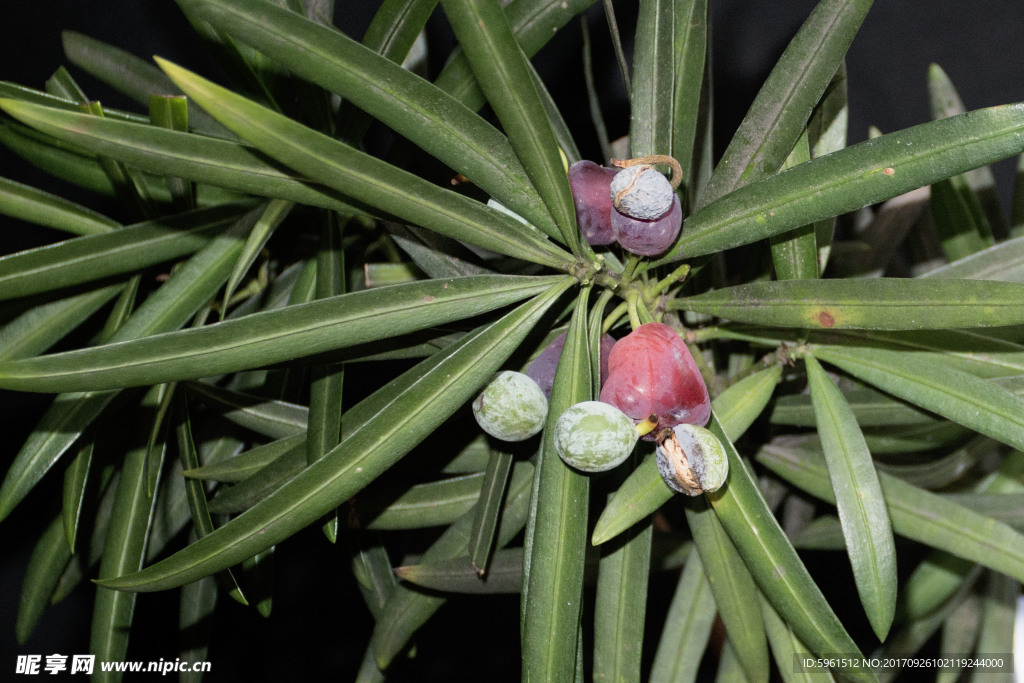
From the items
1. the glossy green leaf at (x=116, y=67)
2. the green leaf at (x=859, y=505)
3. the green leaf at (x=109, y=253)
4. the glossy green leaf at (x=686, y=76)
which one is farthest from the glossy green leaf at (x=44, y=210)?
the green leaf at (x=859, y=505)

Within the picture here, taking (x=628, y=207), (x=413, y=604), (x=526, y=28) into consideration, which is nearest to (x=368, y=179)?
(x=628, y=207)

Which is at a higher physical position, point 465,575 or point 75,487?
point 75,487

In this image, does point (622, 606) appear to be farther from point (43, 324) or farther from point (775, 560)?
point (43, 324)

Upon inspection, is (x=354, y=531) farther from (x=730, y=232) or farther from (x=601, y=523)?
(x=730, y=232)

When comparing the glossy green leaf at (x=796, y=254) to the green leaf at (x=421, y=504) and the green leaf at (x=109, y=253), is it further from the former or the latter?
the green leaf at (x=109, y=253)

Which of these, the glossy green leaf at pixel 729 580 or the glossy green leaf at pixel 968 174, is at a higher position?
the glossy green leaf at pixel 968 174

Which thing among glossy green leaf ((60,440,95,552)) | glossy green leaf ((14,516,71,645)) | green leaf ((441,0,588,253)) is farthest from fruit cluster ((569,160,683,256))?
glossy green leaf ((14,516,71,645))
